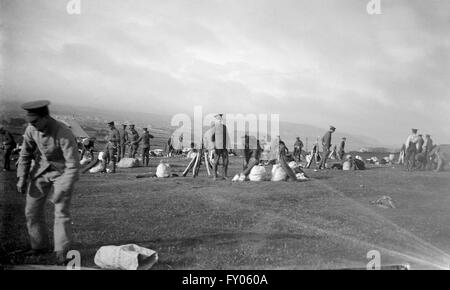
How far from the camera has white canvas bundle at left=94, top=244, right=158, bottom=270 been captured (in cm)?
514

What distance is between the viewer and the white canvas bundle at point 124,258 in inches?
203

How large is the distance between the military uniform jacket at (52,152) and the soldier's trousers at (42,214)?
10 cm

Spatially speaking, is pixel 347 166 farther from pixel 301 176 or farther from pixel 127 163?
pixel 127 163

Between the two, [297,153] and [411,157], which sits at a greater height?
[411,157]

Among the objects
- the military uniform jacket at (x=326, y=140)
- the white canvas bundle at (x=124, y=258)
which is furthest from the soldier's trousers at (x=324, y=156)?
the white canvas bundle at (x=124, y=258)

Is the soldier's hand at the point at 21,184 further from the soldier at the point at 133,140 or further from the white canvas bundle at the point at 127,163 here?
the soldier at the point at 133,140

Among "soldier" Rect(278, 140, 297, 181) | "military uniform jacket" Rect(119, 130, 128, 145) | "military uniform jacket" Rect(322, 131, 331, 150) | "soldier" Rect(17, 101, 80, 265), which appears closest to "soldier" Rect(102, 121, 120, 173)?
"military uniform jacket" Rect(119, 130, 128, 145)

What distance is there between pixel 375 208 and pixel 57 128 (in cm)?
601

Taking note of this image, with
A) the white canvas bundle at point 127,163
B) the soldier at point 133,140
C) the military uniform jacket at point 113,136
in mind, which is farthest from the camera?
the soldier at point 133,140

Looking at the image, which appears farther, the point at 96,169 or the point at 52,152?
the point at 96,169

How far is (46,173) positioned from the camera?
5.23 meters

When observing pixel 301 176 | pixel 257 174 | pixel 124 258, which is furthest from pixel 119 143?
pixel 124 258

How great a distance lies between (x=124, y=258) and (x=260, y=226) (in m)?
2.40

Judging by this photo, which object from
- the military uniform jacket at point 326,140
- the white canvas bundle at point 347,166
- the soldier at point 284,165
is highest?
the military uniform jacket at point 326,140
